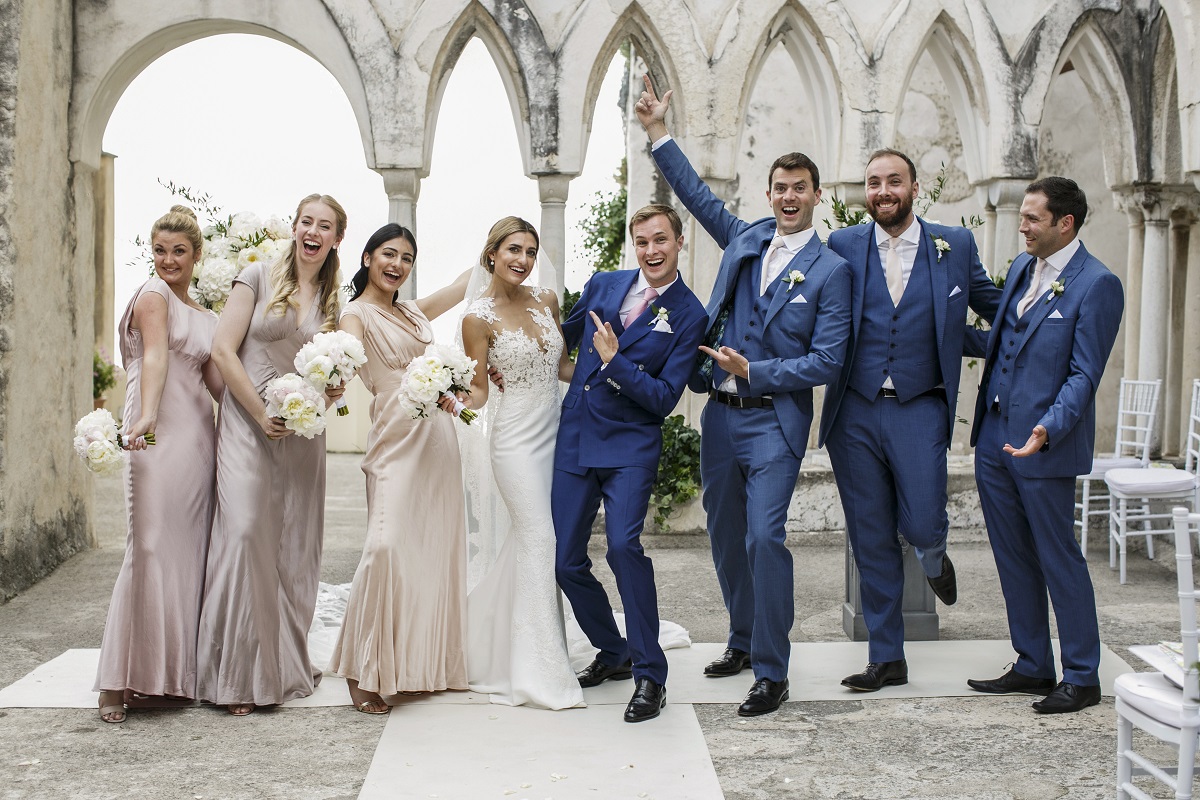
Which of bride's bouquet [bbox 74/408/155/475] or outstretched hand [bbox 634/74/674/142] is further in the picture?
outstretched hand [bbox 634/74/674/142]

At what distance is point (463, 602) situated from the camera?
4812 mm

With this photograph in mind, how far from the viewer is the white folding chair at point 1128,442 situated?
7.65m

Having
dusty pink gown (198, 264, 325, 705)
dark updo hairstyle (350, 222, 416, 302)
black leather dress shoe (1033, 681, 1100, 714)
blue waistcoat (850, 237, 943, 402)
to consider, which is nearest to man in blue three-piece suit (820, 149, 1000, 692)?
blue waistcoat (850, 237, 943, 402)

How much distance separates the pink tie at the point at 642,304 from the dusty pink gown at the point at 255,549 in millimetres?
1213

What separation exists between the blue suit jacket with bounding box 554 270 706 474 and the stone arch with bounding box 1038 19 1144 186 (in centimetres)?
440

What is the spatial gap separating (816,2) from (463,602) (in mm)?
4907

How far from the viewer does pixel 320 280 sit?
482 centimetres

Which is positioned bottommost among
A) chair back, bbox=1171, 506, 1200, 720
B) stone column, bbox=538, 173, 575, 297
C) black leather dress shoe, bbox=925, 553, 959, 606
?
black leather dress shoe, bbox=925, 553, 959, 606

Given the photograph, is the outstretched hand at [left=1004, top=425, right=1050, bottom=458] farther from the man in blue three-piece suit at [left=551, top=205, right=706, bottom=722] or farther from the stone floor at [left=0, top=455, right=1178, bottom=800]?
the man in blue three-piece suit at [left=551, top=205, right=706, bottom=722]

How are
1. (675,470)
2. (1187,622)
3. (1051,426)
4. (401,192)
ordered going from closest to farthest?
1. (1187,622)
2. (1051,426)
3. (401,192)
4. (675,470)

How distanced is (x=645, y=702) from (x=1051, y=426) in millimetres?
1800

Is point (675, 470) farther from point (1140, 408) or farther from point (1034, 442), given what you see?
point (1034, 442)

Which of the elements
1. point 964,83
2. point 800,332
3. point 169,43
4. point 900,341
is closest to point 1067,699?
point 900,341

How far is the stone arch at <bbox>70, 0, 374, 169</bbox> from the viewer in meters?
7.38
